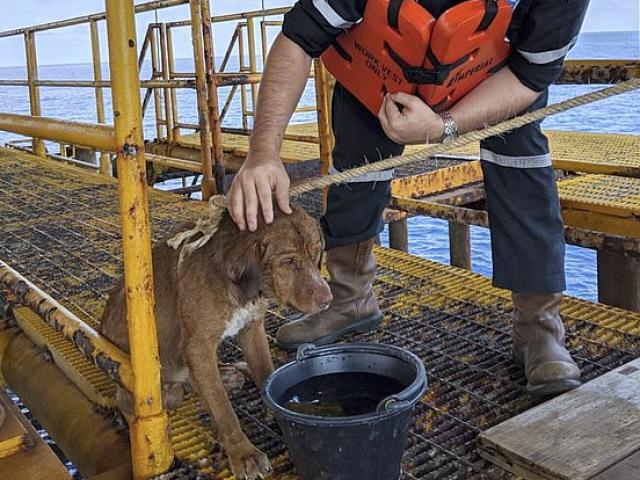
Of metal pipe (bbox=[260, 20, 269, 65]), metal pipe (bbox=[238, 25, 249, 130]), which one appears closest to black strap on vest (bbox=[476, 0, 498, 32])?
metal pipe (bbox=[238, 25, 249, 130])

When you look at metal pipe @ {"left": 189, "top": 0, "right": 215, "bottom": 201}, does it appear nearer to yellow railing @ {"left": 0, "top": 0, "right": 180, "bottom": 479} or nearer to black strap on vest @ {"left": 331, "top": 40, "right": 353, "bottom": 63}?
black strap on vest @ {"left": 331, "top": 40, "right": 353, "bottom": 63}

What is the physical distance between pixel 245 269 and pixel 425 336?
1192 mm

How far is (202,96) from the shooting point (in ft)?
15.8

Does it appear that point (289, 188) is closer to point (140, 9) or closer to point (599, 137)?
point (140, 9)

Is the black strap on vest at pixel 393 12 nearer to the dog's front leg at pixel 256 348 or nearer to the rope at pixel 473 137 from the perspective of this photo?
the rope at pixel 473 137

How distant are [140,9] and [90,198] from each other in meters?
1.50

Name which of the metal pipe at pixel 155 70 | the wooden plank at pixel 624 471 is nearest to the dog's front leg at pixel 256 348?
the wooden plank at pixel 624 471

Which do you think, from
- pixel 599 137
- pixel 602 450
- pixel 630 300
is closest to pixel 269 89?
pixel 602 450

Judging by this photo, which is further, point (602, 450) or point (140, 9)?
point (140, 9)

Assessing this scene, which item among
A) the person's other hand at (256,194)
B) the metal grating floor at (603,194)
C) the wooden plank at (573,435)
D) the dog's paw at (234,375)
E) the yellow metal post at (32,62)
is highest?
the yellow metal post at (32,62)

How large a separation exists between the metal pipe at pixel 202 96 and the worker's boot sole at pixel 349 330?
2.33 meters

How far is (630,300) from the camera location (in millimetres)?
4336

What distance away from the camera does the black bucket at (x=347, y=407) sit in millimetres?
1788

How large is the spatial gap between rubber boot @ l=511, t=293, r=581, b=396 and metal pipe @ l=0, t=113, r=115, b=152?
1.49 meters
